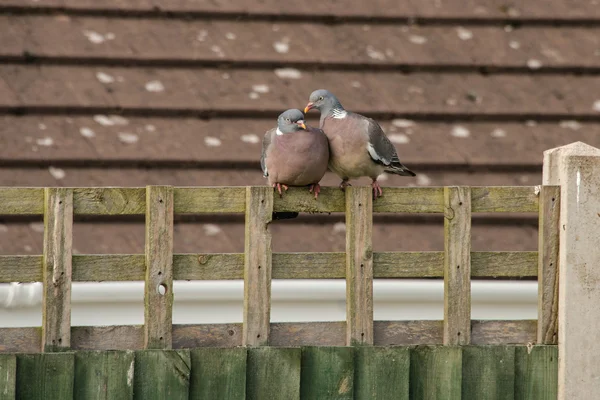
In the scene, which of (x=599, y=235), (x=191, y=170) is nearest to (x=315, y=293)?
(x=191, y=170)

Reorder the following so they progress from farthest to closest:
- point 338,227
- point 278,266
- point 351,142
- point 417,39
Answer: point 417,39
point 338,227
point 351,142
point 278,266

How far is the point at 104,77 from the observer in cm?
505

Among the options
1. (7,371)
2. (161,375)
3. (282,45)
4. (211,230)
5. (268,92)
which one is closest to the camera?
(7,371)

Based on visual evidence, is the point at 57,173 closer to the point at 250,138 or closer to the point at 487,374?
the point at 250,138

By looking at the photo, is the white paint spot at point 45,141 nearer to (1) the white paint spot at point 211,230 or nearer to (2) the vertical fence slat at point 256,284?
(1) the white paint spot at point 211,230

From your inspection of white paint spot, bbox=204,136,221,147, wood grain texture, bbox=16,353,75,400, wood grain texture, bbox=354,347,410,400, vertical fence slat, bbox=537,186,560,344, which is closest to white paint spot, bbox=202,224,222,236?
white paint spot, bbox=204,136,221,147

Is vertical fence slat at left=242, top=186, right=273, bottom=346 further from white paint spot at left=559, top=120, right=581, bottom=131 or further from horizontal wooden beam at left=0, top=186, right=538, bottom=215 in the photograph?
white paint spot at left=559, top=120, right=581, bottom=131

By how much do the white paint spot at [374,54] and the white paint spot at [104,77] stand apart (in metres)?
1.35

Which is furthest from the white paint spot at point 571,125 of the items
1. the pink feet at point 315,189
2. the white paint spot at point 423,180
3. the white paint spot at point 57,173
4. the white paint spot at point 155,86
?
the white paint spot at point 57,173

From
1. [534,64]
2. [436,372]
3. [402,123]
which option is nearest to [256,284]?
[436,372]

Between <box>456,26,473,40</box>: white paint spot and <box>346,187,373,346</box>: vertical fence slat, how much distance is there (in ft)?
6.14

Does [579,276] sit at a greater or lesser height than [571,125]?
lesser

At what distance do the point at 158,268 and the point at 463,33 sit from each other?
98.5 inches

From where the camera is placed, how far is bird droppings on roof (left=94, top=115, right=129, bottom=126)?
16.3ft
